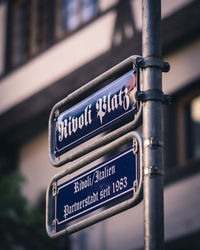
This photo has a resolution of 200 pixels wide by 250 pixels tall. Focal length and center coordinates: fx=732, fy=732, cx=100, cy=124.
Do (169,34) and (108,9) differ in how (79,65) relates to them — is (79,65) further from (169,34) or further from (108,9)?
(169,34)

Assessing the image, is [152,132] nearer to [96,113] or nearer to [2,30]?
[96,113]

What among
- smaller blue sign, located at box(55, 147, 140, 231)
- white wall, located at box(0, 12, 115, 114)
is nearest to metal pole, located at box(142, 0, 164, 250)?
smaller blue sign, located at box(55, 147, 140, 231)

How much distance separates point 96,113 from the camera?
506 cm

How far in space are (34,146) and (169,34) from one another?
16.6 ft

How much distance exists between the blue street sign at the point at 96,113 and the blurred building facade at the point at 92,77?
6078 millimetres

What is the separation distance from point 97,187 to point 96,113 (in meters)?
0.52

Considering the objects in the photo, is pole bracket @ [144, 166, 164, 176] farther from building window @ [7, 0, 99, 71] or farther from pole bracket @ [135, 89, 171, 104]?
building window @ [7, 0, 99, 71]

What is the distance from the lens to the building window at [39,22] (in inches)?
559

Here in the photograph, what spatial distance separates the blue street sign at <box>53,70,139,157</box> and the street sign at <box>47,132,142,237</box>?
21 centimetres

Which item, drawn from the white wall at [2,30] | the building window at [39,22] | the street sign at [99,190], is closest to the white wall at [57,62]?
the building window at [39,22]

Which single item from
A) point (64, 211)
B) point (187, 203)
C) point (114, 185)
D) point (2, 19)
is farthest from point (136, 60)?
point (2, 19)

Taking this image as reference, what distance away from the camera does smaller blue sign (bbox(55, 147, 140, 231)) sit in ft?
15.0

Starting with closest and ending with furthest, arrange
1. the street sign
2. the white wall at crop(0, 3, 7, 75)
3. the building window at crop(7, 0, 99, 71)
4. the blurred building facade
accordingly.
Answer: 1. the street sign
2. the blurred building facade
3. the building window at crop(7, 0, 99, 71)
4. the white wall at crop(0, 3, 7, 75)

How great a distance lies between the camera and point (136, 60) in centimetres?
455
